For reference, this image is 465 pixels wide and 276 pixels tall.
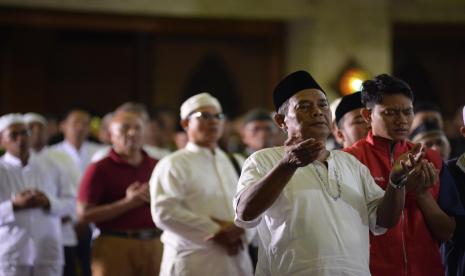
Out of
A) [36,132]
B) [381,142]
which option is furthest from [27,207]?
[381,142]

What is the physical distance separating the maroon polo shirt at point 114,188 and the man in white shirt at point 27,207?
0.52m

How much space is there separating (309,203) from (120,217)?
8.06 ft

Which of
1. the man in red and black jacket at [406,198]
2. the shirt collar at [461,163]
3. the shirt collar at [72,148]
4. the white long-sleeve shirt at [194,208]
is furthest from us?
the shirt collar at [72,148]

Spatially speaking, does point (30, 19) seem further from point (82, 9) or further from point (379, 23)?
point (379, 23)

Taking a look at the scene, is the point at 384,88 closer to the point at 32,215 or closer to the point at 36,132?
the point at 32,215

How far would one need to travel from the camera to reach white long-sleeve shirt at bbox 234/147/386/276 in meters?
3.53

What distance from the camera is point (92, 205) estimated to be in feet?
19.0

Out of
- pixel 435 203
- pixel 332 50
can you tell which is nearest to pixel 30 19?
pixel 332 50

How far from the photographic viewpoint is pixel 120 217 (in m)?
5.78

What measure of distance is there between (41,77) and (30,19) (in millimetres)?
1190

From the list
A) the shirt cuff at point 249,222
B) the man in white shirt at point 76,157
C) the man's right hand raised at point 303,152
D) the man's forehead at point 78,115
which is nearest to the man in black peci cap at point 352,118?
the shirt cuff at point 249,222

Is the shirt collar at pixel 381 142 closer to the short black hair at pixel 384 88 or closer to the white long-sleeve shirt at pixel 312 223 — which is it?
the short black hair at pixel 384 88

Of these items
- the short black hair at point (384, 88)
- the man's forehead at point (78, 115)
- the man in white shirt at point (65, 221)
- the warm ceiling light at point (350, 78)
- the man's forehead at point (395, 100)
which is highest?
the warm ceiling light at point (350, 78)

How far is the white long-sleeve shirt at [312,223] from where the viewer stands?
353 cm
